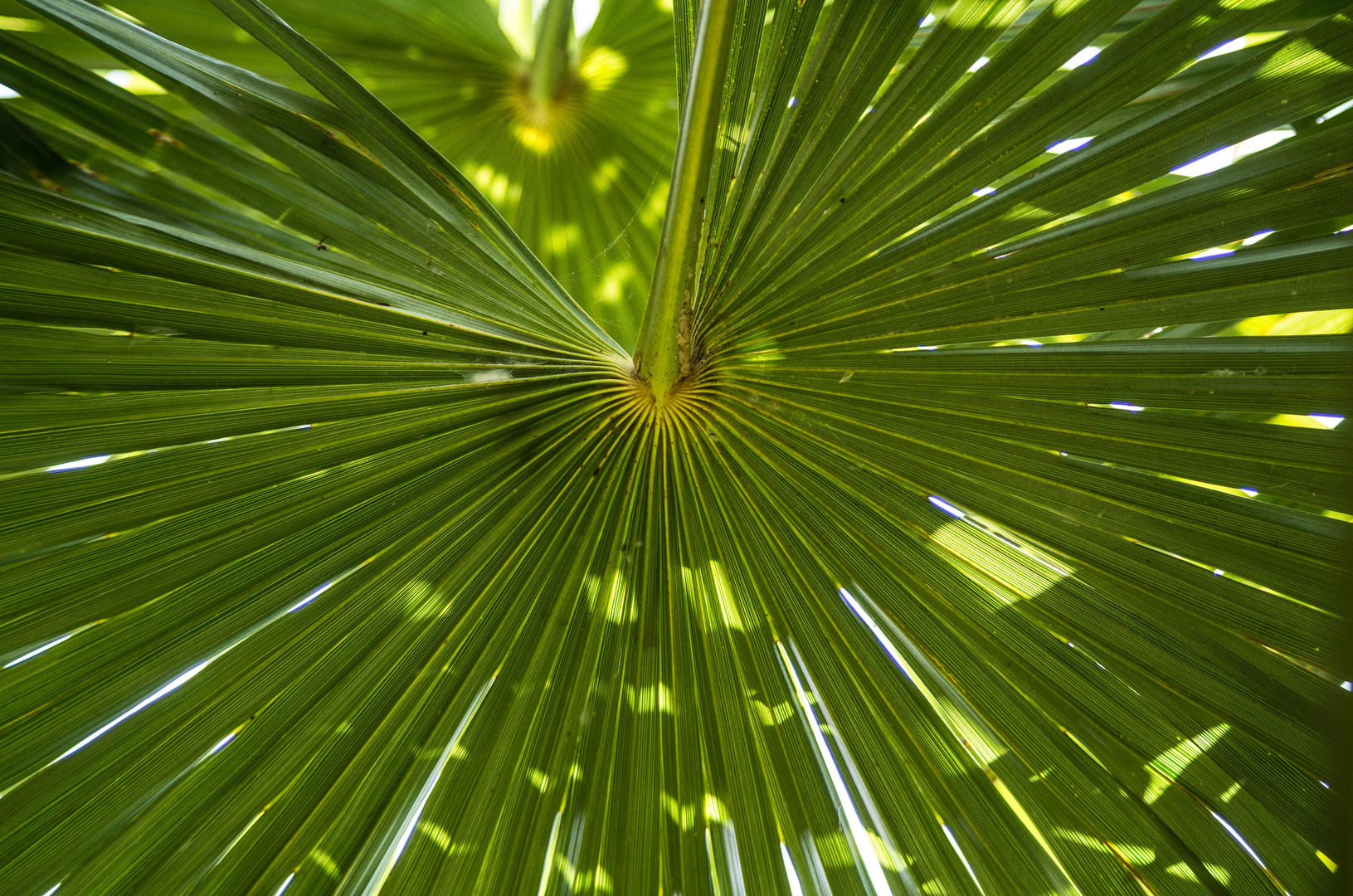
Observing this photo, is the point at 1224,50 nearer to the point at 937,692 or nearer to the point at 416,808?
the point at 937,692

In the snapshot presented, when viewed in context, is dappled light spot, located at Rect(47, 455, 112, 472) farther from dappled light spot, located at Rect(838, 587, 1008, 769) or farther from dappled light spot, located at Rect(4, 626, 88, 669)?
dappled light spot, located at Rect(838, 587, 1008, 769)

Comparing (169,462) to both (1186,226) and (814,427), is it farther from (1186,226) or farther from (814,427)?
(1186,226)

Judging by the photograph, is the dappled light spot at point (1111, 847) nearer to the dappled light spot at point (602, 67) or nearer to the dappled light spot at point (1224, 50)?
the dappled light spot at point (1224, 50)

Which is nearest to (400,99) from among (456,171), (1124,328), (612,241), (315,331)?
(612,241)

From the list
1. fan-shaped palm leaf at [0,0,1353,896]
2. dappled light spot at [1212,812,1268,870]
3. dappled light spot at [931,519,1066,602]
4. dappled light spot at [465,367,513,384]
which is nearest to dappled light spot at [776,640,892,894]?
fan-shaped palm leaf at [0,0,1353,896]

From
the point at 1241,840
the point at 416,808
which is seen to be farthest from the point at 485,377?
the point at 1241,840

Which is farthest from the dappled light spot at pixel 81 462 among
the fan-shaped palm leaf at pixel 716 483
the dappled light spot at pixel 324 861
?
the dappled light spot at pixel 324 861
